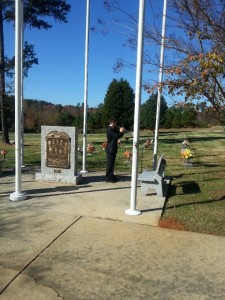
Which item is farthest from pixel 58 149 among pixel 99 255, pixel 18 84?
pixel 99 255

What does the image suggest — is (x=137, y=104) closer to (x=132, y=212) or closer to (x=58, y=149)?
(x=132, y=212)

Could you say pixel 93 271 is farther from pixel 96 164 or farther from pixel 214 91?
pixel 96 164

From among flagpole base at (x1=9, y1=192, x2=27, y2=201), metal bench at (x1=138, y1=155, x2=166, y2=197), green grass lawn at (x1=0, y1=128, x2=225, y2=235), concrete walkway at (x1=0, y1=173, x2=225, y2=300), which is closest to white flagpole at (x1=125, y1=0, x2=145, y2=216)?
concrete walkway at (x1=0, y1=173, x2=225, y2=300)

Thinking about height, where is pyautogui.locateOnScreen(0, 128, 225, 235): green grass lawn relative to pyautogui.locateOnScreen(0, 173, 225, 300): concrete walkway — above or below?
above

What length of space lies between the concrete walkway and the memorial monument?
A: 5.90ft

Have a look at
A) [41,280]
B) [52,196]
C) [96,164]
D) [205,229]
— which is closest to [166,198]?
[205,229]

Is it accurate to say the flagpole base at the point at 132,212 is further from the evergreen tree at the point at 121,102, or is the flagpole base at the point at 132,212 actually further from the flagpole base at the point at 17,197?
the evergreen tree at the point at 121,102

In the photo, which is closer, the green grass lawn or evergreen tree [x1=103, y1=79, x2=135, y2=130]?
the green grass lawn

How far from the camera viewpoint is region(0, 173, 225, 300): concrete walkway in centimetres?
357

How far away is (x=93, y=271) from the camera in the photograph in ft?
12.9

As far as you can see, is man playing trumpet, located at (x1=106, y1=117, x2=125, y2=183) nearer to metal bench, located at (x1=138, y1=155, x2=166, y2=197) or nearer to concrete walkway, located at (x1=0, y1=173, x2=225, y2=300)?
metal bench, located at (x1=138, y1=155, x2=166, y2=197)

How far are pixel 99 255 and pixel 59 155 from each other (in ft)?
14.9

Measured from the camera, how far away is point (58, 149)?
28.2 ft

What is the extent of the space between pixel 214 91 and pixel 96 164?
5979 mm
